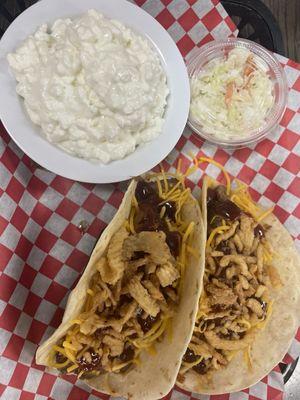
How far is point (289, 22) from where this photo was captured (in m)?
3.58

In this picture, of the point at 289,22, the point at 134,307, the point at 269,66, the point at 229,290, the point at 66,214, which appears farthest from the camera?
the point at 289,22

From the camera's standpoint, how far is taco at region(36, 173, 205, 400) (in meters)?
2.50

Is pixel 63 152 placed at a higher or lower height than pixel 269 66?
higher

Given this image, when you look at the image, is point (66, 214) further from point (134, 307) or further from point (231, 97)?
point (231, 97)

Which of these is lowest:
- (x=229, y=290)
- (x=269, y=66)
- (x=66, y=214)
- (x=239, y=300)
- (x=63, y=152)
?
(x=239, y=300)

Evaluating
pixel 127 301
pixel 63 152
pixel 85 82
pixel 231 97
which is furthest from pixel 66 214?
pixel 231 97

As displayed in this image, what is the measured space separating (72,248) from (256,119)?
1.32m

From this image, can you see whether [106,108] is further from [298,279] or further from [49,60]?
[298,279]

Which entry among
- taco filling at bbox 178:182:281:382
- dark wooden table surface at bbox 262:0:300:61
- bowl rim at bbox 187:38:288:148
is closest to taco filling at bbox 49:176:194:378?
taco filling at bbox 178:182:281:382

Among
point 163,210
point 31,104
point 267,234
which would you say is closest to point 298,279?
point 267,234

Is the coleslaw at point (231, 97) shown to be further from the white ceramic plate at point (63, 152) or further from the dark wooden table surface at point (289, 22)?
the dark wooden table surface at point (289, 22)

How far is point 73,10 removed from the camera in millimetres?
2699

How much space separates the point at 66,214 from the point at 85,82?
831 millimetres

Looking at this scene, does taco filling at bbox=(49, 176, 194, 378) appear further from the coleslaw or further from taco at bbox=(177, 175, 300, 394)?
the coleslaw
